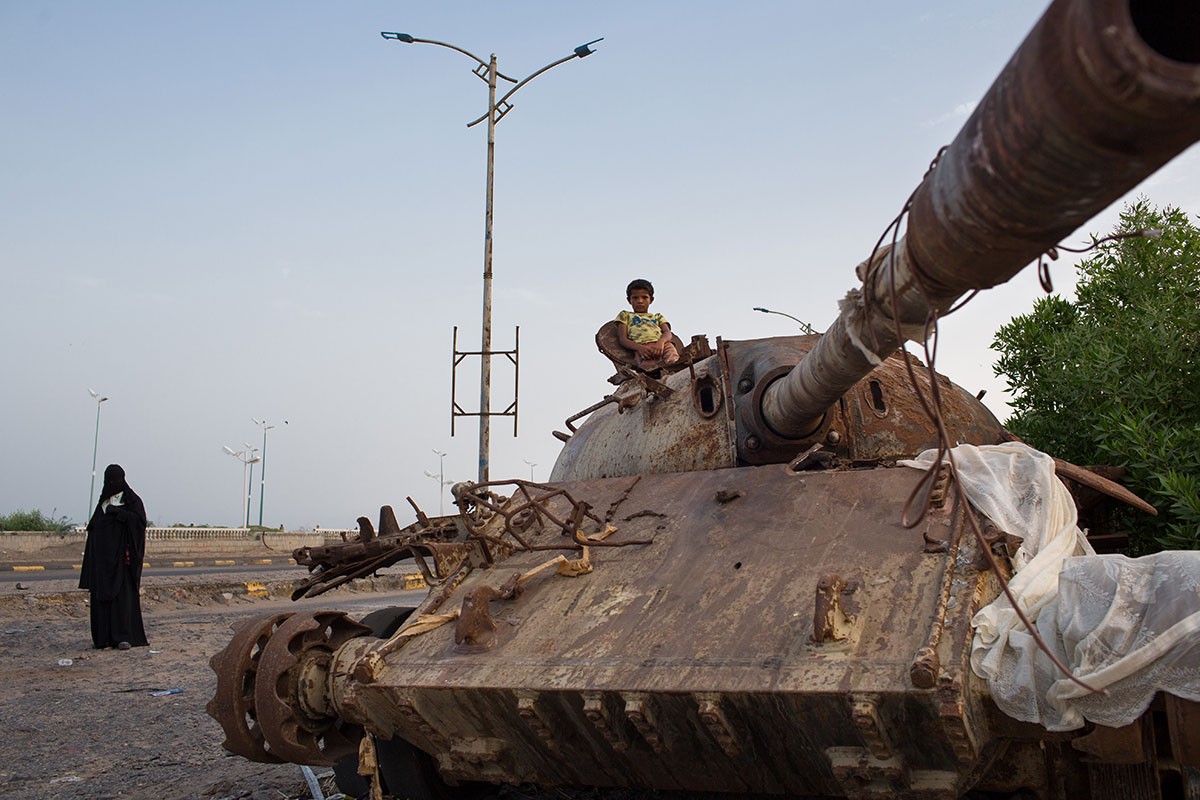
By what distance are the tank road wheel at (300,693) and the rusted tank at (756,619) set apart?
0.01 m

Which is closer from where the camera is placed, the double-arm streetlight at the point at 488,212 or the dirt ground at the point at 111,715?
the dirt ground at the point at 111,715

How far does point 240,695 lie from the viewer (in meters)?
4.36

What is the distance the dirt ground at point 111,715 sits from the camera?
599 cm

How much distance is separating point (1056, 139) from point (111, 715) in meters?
7.98

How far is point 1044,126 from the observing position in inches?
68.4

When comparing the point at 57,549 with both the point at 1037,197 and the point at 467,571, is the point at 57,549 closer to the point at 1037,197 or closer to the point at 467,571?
the point at 467,571

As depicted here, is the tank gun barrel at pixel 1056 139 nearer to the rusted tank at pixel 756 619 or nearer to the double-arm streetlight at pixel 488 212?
the rusted tank at pixel 756 619

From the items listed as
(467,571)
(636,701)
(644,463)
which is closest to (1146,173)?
(636,701)

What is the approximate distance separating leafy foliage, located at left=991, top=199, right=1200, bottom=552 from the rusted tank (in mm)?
1441

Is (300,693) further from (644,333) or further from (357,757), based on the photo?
(644,333)

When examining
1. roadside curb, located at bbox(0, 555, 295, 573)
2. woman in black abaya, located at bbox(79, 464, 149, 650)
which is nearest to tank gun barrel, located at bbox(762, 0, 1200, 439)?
woman in black abaya, located at bbox(79, 464, 149, 650)

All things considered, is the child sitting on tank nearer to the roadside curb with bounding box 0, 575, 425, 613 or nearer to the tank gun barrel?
the tank gun barrel

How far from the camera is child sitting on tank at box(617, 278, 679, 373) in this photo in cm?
714

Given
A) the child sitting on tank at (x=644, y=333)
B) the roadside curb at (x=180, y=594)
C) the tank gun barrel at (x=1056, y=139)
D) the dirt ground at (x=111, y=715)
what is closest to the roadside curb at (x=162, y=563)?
the roadside curb at (x=180, y=594)
